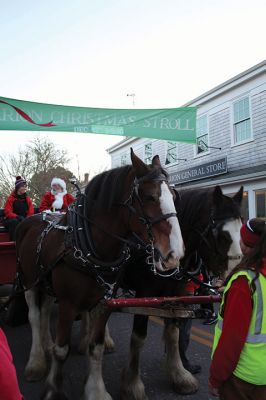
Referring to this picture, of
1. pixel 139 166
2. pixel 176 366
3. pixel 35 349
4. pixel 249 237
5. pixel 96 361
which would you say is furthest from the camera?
pixel 35 349

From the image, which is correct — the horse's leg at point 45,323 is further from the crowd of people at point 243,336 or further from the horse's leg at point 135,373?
the crowd of people at point 243,336

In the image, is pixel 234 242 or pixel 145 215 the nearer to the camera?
pixel 145 215

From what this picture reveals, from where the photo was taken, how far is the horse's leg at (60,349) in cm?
333

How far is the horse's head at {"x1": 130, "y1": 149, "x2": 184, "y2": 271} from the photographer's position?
2709 millimetres

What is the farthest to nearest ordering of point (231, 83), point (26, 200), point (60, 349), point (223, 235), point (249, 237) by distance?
point (231, 83), point (26, 200), point (60, 349), point (223, 235), point (249, 237)

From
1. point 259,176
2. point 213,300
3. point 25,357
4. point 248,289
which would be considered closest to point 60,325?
point 213,300

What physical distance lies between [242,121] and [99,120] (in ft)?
23.7

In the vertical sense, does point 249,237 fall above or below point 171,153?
below

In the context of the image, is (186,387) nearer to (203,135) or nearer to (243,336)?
(243,336)

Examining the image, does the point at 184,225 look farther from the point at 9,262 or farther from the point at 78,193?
the point at 9,262

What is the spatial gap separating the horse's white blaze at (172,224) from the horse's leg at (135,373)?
1275 mm

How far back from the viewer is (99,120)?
7711 mm

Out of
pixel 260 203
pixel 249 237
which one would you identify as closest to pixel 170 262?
pixel 249 237

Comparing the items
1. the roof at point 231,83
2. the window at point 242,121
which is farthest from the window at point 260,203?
the roof at point 231,83
